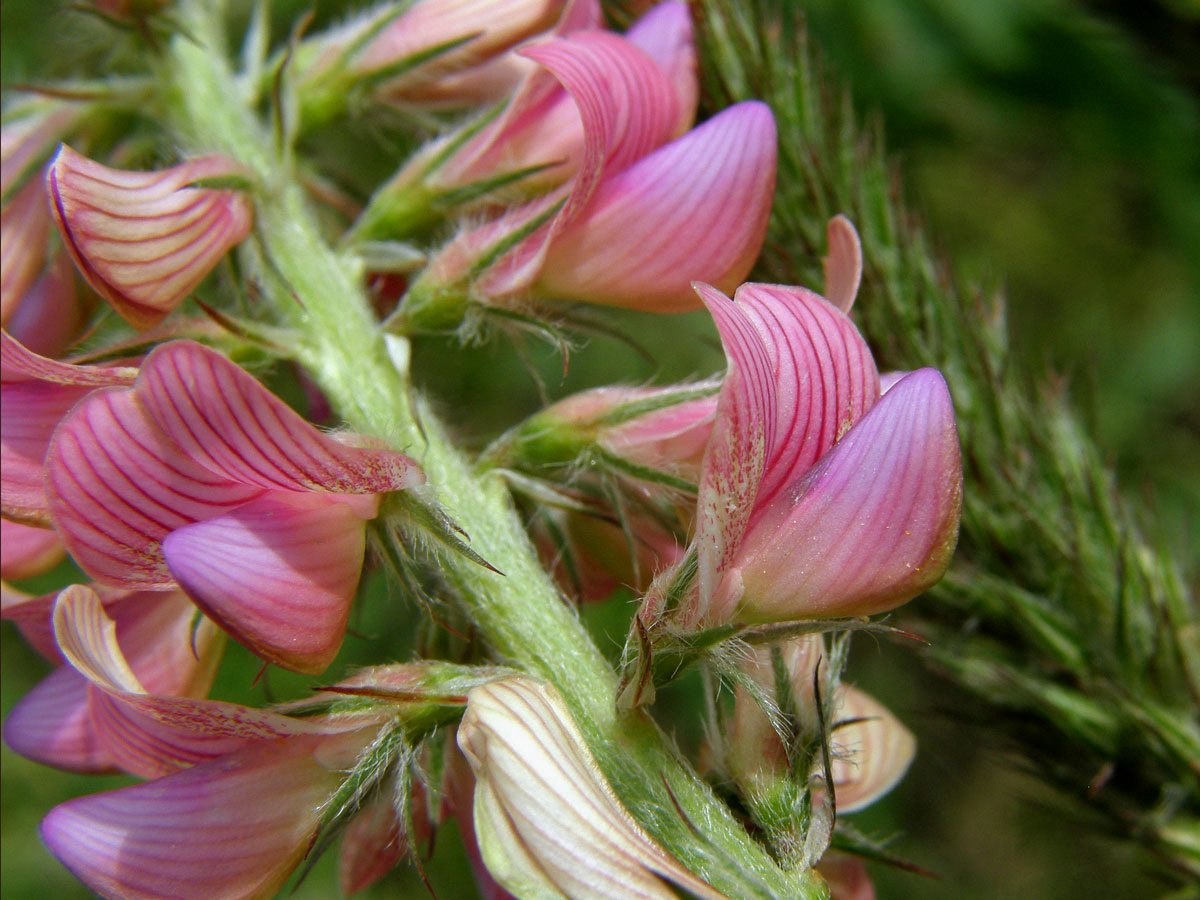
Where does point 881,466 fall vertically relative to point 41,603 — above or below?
above

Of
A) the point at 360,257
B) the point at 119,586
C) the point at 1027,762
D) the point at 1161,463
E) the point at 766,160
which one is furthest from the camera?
the point at 1161,463

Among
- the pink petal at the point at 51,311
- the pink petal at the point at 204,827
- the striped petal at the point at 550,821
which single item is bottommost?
the pink petal at the point at 204,827

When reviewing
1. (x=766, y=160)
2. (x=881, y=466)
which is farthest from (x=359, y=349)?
(x=881, y=466)

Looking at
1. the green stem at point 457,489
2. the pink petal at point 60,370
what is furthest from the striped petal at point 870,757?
the pink petal at point 60,370

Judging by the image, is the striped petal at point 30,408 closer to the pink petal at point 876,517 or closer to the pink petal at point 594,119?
the pink petal at point 594,119

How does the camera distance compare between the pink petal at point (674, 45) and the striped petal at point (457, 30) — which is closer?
the pink petal at point (674, 45)

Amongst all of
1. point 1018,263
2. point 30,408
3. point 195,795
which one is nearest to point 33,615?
point 30,408

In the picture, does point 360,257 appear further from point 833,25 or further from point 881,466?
point 833,25
